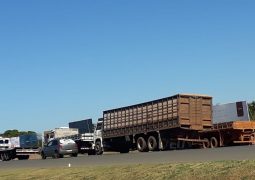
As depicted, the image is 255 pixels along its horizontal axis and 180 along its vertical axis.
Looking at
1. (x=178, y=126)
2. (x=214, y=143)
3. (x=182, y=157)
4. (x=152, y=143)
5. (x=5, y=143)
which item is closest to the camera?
(x=182, y=157)

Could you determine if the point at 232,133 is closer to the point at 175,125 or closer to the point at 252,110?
the point at 175,125

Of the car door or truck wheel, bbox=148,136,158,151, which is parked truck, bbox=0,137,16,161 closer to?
the car door

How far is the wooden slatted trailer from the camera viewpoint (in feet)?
115

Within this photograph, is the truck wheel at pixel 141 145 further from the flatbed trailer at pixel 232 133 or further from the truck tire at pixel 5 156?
the truck tire at pixel 5 156

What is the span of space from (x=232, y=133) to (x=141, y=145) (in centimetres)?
681

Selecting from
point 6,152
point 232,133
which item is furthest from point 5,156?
point 232,133

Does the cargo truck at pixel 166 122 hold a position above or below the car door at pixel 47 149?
above

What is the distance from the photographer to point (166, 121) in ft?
116

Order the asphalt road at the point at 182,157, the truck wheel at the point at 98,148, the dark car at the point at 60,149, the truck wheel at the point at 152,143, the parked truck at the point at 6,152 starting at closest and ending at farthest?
the asphalt road at the point at 182,157 → the truck wheel at the point at 152,143 → the dark car at the point at 60,149 → the truck wheel at the point at 98,148 → the parked truck at the point at 6,152

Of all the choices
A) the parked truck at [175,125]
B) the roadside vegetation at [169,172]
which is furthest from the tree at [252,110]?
the roadside vegetation at [169,172]

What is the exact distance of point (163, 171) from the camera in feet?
50.5

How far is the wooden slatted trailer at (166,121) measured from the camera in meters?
34.9

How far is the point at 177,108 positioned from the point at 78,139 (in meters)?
10.8

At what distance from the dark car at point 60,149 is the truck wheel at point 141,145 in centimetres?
494
